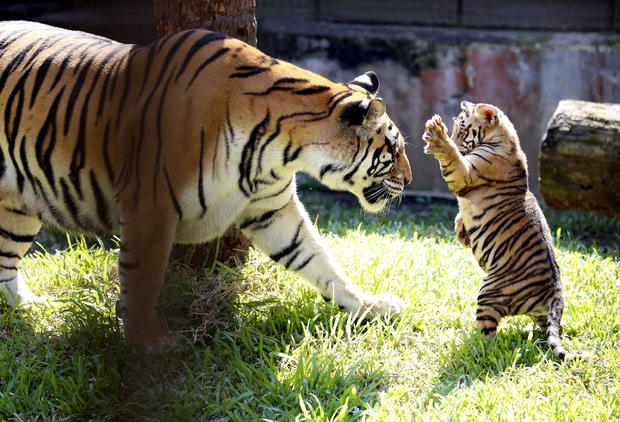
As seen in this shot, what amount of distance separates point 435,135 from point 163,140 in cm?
126

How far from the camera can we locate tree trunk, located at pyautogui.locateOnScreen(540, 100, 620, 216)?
5047 mm

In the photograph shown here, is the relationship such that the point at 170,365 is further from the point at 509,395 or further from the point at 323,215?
the point at 323,215

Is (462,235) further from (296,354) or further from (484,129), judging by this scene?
(296,354)

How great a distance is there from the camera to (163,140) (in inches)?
125

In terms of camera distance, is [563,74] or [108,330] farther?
[563,74]

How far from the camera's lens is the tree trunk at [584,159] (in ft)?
16.6

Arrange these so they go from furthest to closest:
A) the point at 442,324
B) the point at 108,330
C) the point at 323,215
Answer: the point at 323,215
the point at 442,324
the point at 108,330

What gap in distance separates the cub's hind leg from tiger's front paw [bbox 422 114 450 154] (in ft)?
6.74

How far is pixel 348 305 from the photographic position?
12.8 feet

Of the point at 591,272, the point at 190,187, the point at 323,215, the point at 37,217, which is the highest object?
the point at 190,187

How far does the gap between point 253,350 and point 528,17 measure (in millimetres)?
4916

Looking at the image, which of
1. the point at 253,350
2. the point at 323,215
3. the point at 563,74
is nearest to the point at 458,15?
the point at 563,74

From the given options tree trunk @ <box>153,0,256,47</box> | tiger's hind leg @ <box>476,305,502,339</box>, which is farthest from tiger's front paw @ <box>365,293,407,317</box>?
tree trunk @ <box>153,0,256,47</box>

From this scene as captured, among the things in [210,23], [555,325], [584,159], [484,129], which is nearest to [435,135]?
[484,129]
